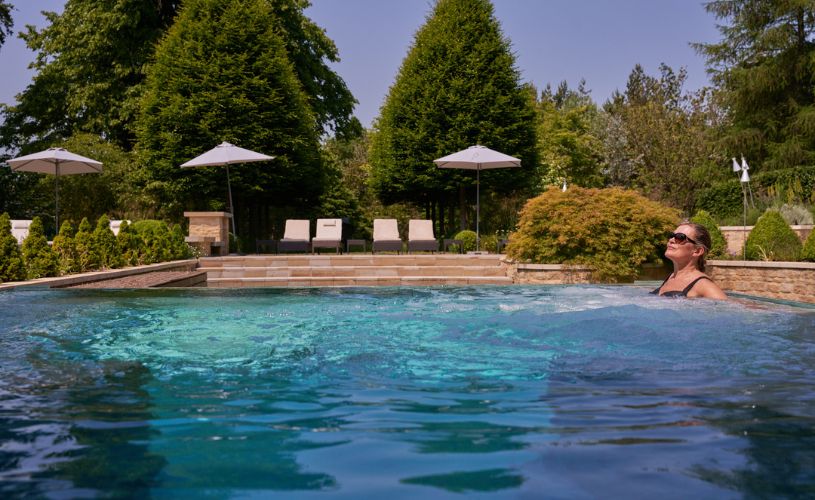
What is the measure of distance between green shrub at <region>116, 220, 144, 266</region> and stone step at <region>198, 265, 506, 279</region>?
156cm

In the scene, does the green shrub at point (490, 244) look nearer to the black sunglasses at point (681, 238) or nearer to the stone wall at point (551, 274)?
Result: the stone wall at point (551, 274)

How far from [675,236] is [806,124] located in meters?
23.6

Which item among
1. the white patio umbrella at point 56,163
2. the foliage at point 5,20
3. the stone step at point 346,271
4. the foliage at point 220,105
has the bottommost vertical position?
the stone step at point 346,271

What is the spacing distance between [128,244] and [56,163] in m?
5.99

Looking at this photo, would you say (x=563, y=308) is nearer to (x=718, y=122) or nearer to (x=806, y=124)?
(x=806, y=124)

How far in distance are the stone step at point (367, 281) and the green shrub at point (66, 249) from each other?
2.86 m

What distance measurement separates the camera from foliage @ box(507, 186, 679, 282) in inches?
530

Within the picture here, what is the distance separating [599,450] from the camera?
3.18 meters

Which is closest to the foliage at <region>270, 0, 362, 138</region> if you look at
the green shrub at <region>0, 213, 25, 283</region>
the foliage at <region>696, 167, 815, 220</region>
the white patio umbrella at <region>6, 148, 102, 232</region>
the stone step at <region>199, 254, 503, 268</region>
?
the white patio umbrella at <region>6, 148, 102, 232</region>

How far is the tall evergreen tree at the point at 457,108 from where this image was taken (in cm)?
2255

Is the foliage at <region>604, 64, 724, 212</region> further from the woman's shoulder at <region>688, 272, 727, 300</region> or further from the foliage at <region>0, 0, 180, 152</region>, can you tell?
the woman's shoulder at <region>688, 272, 727, 300</region>

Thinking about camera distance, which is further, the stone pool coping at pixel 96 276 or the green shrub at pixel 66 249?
the green shrub at pixel 66 249

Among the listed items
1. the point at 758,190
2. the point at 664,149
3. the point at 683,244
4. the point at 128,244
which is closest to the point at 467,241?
the point at 128,244

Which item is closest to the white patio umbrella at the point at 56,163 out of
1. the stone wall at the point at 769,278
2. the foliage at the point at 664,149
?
the stone wall at the point at 769,278
